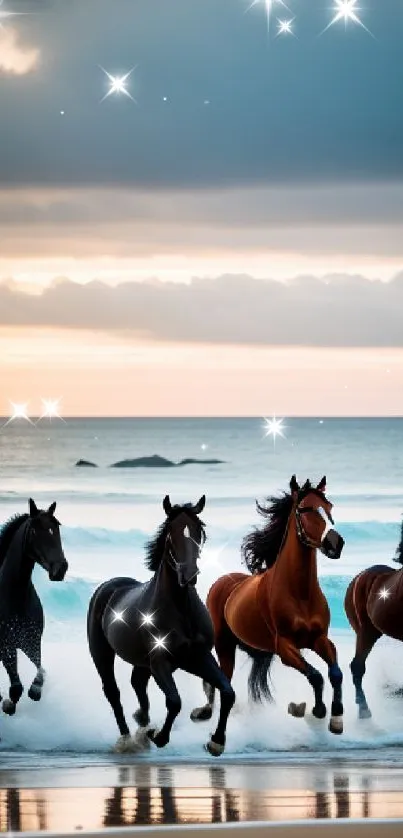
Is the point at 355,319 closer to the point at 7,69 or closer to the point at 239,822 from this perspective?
the point at 7,69

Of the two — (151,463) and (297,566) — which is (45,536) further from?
(297,566)

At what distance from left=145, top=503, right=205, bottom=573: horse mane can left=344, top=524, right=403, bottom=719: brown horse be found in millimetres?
575

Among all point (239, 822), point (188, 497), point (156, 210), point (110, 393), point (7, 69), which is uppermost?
point (7, 69)

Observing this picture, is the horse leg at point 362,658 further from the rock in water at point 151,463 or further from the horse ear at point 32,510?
the horse ear at point 32,510

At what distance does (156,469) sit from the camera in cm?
468

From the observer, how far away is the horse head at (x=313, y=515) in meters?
4.26

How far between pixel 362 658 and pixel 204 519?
590 millimetres

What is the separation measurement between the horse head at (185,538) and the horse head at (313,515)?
0.26 m

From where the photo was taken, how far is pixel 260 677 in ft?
14.6

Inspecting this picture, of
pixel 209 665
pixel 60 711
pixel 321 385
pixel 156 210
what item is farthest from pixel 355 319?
pixel 60 711

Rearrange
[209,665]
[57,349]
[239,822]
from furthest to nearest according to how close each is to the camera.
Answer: [57,349], [209,665], [239,822]

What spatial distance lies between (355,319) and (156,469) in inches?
28.4

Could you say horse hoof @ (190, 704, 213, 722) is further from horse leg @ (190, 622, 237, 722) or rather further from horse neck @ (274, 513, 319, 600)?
horse neck @ (274, 513, 319, 600)

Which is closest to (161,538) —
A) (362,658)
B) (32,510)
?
(32,510)
